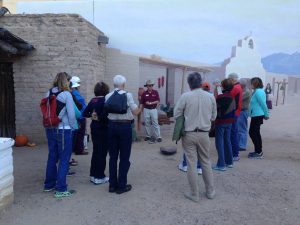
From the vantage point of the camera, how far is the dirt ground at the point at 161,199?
13.4 feet

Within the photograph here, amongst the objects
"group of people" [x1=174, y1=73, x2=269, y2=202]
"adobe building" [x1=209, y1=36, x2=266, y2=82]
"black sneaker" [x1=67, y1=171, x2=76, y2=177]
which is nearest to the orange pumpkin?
"black sneaker" [x1=67, y1=171, x2=76, y2=177]

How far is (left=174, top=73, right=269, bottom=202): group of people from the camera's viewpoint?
4.57 meters

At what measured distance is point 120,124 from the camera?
4719mm

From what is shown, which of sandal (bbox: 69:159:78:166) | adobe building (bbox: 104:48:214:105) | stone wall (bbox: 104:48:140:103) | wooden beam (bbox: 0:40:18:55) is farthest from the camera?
adobe building (bbox: 104:48:214:105)

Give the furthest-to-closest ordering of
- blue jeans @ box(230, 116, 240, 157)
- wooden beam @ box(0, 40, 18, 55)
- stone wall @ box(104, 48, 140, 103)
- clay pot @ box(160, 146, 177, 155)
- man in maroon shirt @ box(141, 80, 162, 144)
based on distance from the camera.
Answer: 1. stone wall @ box(104, 48, 140, 103)
2. man in maroon shirt @ box(141, 80, 162, 144)
3. clay pot @ box(160, 146, 177, 155)
4. wooden beam @ box(0, 40, 18, 55)
5. blue jeans @ box(230, 116, 240, 157)

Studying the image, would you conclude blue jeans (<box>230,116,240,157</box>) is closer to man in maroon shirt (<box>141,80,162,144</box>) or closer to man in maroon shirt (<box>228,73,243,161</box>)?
man in maroon shirt (<box>228,73,243,161</box>)

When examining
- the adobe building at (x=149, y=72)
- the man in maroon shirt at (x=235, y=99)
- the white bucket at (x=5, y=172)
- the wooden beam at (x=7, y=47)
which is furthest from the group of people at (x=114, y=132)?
the adobe building at (x=149, y=72)

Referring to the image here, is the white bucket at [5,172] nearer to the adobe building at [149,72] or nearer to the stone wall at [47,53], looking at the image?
the stone wall at [47,53]

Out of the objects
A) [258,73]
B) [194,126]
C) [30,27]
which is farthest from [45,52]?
[258,73]

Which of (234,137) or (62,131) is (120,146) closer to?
(62,131)

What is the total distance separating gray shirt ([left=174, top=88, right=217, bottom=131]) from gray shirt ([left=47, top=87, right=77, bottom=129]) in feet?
4.79

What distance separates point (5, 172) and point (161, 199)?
210cm

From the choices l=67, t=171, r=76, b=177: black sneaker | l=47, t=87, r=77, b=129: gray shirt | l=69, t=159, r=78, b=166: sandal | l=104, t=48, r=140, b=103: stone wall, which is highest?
l=104, t=48, r=140, b=103: stone wall

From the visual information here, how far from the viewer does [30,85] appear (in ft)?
27.0
